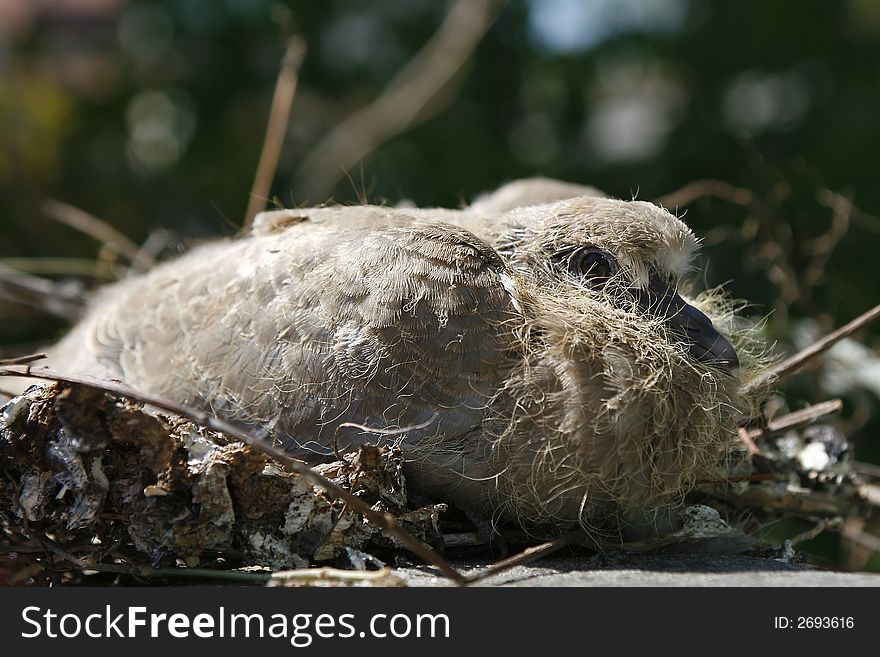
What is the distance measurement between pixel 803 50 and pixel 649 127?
720 millimetres

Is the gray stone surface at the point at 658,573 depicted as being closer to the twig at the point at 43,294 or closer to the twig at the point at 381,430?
the twig at the point at 381,430

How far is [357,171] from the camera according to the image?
4.18m

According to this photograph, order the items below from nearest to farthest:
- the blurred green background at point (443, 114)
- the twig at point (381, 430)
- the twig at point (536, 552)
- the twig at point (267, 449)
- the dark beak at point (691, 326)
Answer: the twig at point (267, 449), the twig at point (536, 552), the twig at point (381, 430), the dark beak at point (691, 326), the blurred green background at point (443, 114)

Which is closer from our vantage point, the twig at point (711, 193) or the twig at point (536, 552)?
the twig at point (536, 552)

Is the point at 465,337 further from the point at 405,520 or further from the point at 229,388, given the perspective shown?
the point at 229,388

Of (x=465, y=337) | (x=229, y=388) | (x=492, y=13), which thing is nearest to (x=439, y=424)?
(x=465, y=337)

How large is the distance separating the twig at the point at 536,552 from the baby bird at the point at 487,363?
3 centimetres

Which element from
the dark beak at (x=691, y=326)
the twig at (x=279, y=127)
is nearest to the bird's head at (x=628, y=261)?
the dark beak at (x=691, y=326)

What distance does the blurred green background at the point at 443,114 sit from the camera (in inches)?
139

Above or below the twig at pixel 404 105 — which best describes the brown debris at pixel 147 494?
below

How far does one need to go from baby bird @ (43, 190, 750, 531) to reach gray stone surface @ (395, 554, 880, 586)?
0.08 meters

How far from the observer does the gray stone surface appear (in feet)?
4.08

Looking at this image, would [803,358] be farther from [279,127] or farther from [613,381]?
[279,127]

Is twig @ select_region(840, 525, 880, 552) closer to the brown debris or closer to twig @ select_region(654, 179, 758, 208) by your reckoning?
twig @ select_region(654, 179, 758, 208)
